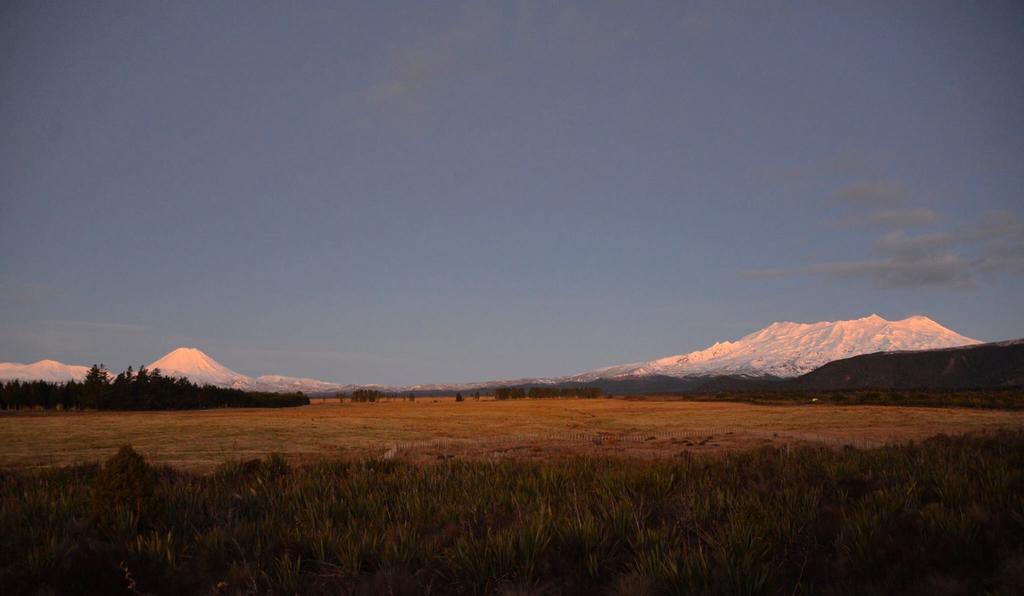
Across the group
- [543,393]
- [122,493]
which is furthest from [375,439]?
[543,393]

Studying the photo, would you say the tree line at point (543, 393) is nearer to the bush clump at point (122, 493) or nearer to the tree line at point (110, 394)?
the tree line at point (110, 394)

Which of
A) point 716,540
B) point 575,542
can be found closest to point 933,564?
point 716,540

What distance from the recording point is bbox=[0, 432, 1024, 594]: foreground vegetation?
6984 millimetres

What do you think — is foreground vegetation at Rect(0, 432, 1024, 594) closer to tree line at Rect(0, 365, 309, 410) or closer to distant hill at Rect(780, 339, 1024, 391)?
tree line at Rect(0, 365, 309, 410)

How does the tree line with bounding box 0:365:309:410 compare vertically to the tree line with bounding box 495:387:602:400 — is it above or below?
above

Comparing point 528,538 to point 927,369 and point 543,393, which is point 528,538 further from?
point 927,369

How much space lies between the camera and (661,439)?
31.5m

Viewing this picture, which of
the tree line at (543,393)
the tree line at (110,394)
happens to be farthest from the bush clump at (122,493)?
the tree line at (543,393)

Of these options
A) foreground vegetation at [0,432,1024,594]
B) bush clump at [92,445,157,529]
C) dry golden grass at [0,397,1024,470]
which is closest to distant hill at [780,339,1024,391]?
dry golden grass at [0,397,1024,470]

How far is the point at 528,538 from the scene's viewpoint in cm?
772

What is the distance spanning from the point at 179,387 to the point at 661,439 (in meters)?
71.2

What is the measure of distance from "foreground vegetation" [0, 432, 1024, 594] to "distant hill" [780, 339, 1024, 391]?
16406 centimetres

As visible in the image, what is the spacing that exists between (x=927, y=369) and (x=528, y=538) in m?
209

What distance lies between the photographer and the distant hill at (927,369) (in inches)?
6383
